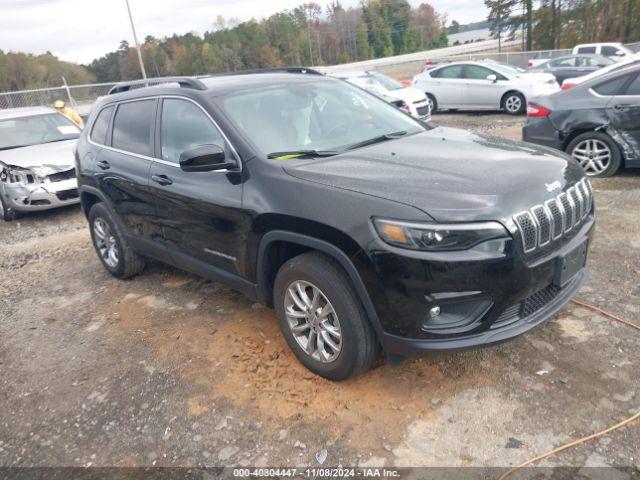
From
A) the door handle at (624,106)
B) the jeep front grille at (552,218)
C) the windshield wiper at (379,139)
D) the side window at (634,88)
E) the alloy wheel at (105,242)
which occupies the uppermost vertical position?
the windshield wiper at (379,139)

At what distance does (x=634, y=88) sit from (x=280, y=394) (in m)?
5.94

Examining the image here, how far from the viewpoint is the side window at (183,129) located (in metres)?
3.59

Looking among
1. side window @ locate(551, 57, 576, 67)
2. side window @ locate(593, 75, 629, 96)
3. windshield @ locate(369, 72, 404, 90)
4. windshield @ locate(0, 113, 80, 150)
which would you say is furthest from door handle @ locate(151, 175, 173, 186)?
side window @ locate(551, 57, 576, 67)

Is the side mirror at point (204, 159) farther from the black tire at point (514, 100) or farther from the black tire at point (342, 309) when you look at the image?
the black tire at point (514, 100)

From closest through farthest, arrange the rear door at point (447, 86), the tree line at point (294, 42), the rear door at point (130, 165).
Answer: the rear door at point (130, 165) → the rear door at point (447, 86) → the tree line at point (294, 42)

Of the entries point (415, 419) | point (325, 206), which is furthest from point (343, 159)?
point (415, 419)

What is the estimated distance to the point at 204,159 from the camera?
3.21 meters

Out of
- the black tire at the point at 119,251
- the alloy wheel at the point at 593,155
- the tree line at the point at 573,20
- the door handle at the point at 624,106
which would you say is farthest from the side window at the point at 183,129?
the tree line at the point at 573,20

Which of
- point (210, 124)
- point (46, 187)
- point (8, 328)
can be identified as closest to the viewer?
point (210, 124)

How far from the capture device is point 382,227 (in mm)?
2592

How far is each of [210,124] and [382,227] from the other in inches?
63.7

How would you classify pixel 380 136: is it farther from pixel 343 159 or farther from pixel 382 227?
pixel 382 227

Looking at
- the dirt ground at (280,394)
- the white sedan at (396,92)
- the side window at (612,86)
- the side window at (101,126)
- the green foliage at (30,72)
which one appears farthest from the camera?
the green foliage at (30,72)

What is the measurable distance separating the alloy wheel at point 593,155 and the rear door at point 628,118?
8.8 inches
